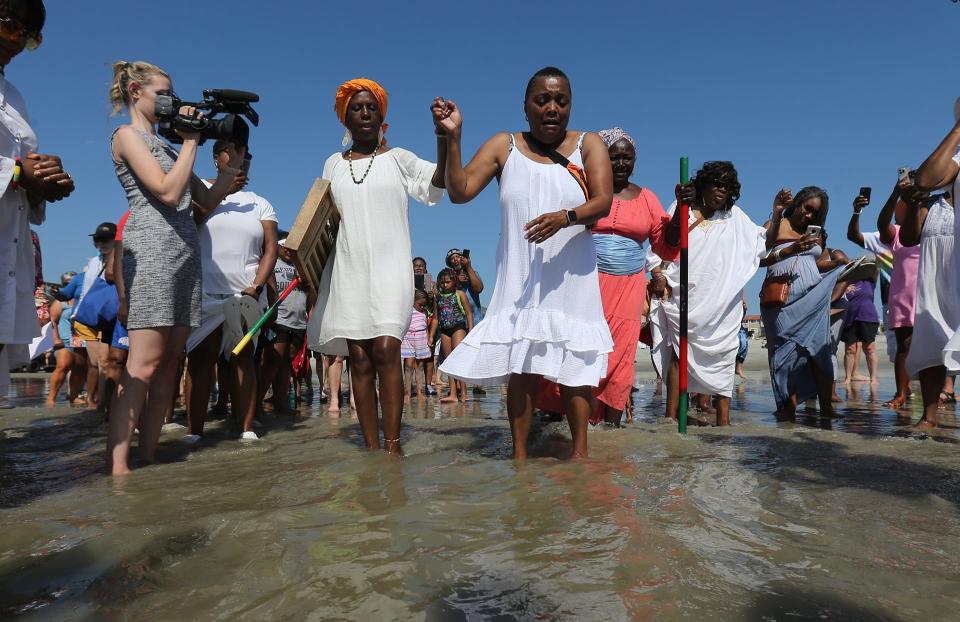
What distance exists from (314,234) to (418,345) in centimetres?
662

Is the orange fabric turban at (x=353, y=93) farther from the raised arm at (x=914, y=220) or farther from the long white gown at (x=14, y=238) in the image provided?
the raised arm at (x=914, y=220)

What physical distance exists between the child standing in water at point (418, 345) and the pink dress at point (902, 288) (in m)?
5.87

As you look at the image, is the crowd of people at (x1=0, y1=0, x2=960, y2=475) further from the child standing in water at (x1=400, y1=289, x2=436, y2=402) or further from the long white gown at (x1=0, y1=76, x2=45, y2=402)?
the child standing in water at (x1=400, y1=289, x2=436, y2=402)

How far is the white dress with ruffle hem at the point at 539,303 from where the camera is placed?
11.1 ft

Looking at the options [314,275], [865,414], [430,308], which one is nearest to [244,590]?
[314,275]

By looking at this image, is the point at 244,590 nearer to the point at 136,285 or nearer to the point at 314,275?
the point at 136,285

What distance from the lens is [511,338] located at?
3385 millimetres

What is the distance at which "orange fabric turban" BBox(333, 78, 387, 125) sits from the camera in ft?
12.9

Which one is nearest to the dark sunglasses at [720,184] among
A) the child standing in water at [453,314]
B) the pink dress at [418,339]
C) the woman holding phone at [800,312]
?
the woman holding phone at [800,312]

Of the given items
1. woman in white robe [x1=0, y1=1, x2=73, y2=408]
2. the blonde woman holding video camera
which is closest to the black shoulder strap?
the blonde woman holding video camera

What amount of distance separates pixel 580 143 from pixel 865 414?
176 inches

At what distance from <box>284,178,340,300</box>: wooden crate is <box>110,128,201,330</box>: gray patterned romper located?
0.55 m

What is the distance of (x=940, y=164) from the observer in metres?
3.13

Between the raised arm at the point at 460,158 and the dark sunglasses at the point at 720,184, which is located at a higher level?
the dark sunglasses at the point at 720,184
